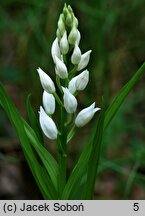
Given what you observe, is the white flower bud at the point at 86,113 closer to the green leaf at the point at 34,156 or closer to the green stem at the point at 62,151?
the green stem at the point at 62,151

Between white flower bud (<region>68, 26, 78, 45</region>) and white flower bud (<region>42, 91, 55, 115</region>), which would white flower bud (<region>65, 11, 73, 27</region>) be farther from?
white flower bud (<region>42, 91, 55, 115</region>)

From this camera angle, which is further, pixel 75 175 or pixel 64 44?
pixel 75 175

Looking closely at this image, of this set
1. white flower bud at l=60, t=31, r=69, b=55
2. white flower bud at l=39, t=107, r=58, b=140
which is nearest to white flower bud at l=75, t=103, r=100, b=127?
white flower bud at l=39, t=107, r=58, b=140

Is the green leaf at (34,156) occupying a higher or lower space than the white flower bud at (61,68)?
lower

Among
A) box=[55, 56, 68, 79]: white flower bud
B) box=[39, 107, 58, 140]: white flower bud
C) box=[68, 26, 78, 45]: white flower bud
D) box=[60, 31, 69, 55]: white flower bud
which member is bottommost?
box=[39, 107, 58, 140]: white flower bud

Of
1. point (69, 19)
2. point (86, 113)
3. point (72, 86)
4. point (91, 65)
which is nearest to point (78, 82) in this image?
point (72, 86)

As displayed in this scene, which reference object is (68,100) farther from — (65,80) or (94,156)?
(94,156)

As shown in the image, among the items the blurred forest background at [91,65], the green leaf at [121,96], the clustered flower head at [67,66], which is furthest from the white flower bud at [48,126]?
the blurred forest background at [91,65]
